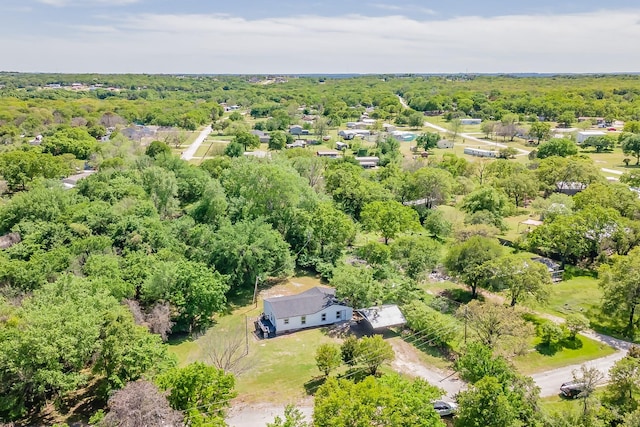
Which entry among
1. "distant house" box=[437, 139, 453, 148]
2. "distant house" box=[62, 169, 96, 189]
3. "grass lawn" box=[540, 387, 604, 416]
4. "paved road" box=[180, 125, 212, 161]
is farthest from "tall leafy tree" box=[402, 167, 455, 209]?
"paved road" box=[180, 125, 212, 161]

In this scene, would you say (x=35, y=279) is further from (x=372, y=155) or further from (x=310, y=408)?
(x=372, y=155)

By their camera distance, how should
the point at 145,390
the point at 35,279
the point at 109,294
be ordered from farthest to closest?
the point at 35,279, the point at 109,294, the point at 145,390

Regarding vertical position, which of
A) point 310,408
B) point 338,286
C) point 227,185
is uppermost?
point 227,185

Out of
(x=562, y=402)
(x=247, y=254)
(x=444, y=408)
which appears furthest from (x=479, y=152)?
(x=444, y=408)

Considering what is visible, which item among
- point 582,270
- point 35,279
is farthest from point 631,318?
point 35,279

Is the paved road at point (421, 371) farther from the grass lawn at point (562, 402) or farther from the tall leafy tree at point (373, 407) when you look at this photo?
the tall leafy tree at point (373, 407)

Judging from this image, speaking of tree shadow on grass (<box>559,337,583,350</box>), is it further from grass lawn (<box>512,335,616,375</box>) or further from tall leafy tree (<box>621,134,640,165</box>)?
tall leafy tree (<box>621,134,640,165</box>)

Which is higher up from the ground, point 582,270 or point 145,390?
point 145,390
